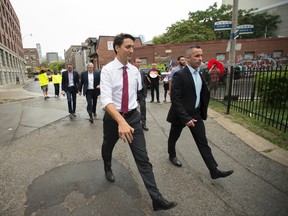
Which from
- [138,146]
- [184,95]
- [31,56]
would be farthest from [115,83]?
[31,56]

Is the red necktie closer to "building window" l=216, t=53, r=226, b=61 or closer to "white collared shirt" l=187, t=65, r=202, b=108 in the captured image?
"white collared shirt" l=187, t=65, r=202, b=108

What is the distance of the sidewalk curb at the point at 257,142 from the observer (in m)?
3.73

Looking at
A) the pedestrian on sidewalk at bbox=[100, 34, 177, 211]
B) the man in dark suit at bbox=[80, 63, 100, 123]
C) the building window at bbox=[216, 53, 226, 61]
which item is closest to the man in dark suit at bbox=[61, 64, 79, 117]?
the man in dark suit at bbox=[80, 63, 100, 123]

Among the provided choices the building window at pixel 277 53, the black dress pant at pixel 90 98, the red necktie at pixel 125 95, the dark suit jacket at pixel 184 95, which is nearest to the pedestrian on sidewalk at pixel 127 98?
the red necktie at pixel 125 95

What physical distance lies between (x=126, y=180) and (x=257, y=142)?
311cm

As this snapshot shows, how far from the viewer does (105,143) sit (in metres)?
2.85

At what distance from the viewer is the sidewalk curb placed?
3.73m

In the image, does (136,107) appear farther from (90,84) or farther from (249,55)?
(249,55)

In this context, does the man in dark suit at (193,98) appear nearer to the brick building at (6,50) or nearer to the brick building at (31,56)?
the brick building at (6,50)

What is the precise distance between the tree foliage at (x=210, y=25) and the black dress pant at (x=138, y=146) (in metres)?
31.9

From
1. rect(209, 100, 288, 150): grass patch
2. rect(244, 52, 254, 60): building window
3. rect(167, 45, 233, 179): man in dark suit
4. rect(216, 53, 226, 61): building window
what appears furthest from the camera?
rect(216, 53, 226, 61): building window

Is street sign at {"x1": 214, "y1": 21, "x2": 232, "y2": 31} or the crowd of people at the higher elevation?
street sign at {"x1": 214, "y1": 21, "x2": 232, "y2": 31}

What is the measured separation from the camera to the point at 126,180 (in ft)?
10.1

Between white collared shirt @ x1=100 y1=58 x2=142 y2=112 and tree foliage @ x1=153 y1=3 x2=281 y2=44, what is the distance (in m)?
31.8
